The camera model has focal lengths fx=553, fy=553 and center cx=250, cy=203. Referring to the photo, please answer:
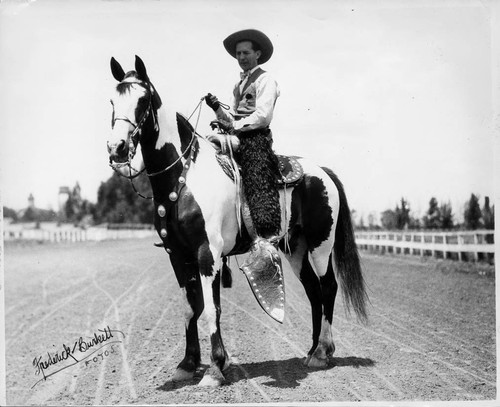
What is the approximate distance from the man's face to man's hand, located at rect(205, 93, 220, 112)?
501 mm

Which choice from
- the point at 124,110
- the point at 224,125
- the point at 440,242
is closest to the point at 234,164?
the point at 224,125

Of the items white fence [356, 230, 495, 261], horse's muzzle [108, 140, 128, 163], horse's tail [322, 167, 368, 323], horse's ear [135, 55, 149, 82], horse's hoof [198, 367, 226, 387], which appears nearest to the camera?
horse's muzzle [108, 140, 128, 163]

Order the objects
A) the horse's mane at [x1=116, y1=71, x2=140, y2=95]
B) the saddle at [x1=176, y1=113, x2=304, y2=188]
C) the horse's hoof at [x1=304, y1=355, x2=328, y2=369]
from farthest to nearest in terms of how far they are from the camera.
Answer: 1. the horse's hoof at [x1=304, y1=355, x2=328, y2=369]
2. the saddle at [x1=176, y1=113, x2=304, y2=188]
3. the horse's mane at [x1=116, y1=71, x2=140, y2=95]

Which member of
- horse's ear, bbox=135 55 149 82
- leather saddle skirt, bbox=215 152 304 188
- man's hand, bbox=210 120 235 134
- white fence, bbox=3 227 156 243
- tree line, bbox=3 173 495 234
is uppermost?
horse's ear, bbox=135 55 149 82

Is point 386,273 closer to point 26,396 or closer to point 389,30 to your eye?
point 389,30

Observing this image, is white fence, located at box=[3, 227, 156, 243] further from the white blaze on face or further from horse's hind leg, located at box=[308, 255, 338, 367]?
horse's hind leg, located at box=[308, 255, 338, 367]

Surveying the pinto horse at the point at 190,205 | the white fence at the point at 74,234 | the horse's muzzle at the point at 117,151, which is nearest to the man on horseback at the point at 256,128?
the pinto horse at the point at 190,205

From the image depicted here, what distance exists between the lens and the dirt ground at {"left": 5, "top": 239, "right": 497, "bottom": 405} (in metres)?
4.70

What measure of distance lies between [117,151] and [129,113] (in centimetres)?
32

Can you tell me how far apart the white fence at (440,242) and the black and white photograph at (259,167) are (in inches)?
32.4

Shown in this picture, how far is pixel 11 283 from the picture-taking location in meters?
8.62
